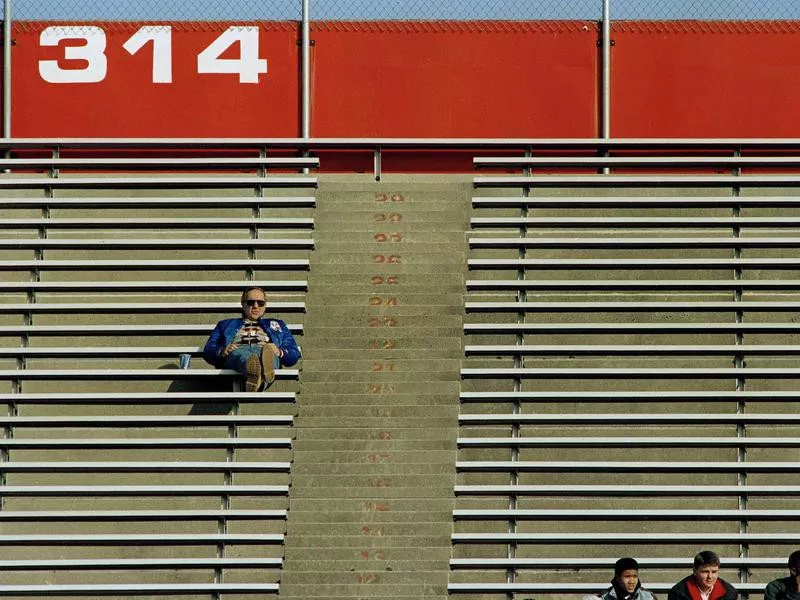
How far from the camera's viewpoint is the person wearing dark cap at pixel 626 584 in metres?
8.58

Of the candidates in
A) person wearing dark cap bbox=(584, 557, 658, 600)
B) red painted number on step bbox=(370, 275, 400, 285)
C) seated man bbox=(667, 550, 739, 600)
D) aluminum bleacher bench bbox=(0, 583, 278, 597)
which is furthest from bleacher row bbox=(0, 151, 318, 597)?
seated man bbox=(667, 550, 739, 600)

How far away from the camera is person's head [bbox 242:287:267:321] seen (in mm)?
10352

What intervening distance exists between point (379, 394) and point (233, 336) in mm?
980

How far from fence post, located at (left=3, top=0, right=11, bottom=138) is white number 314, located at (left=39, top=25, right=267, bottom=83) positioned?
1.10 ft

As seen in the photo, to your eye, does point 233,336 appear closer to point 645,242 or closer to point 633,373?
point 633,373

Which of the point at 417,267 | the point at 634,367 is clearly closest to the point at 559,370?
the point at 634,367

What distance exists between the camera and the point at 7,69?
12.7 metres

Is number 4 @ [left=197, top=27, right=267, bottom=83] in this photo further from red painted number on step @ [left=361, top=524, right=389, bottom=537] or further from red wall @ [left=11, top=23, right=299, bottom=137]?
red painted number on step @ [left=361, top=524, right=389, bottom=537]

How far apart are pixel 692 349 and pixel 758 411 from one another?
570 mm

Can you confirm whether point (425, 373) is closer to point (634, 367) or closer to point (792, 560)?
point (634, 367)

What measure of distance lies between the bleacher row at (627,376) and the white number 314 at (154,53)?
2.31 metres

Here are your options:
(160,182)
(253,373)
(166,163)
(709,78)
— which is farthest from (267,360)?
(709,78)

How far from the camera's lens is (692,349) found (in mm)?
10883

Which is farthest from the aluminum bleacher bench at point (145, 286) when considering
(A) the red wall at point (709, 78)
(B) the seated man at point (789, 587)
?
(B) the seated man at point (789, 587)
